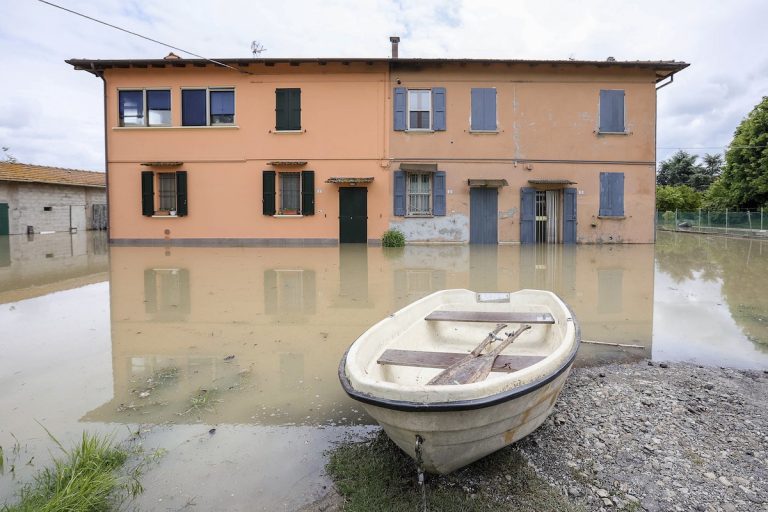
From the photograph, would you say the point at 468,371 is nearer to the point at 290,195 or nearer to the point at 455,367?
the point at 455,367

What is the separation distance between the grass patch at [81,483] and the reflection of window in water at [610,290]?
19.7 ft

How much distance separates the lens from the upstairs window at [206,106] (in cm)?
1736

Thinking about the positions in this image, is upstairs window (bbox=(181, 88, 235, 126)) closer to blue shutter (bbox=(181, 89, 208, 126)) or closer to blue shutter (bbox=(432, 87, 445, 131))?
blue shutter (bbox=(181, 89, 208, 126))

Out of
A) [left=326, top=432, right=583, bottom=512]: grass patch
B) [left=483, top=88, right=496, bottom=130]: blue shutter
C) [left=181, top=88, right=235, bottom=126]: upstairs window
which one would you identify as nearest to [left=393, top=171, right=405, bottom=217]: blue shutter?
[left=483, top=88, right=496, bottom=130]: blue shutter

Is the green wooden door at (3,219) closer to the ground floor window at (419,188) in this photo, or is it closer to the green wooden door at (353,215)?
the green wooden door at (353,215)

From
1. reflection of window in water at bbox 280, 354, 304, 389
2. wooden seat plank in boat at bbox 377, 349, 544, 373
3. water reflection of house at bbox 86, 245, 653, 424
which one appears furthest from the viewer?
reflection of window in water at bbox 280, 354, 304, 389

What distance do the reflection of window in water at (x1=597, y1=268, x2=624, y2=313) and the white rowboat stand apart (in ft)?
10.4

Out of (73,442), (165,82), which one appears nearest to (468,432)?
(73,442)

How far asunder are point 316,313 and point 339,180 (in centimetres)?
1067

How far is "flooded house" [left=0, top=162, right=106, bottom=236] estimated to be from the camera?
2336cm

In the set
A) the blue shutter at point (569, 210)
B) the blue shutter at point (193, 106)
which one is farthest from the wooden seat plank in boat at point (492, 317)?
the blue shutter at point (193, 106)

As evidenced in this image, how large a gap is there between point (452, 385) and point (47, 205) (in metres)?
28.9

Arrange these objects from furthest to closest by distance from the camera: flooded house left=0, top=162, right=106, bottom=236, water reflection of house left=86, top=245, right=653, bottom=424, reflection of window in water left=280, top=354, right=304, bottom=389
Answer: flooded house left=0, top=162, right=106, bottom=236
reflection of window in water left=280, top=354, right=304, bottom=389
water reflection of house left=86, top=245, right=653, bottom=424

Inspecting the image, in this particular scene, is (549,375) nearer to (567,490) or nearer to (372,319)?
(567,490)
